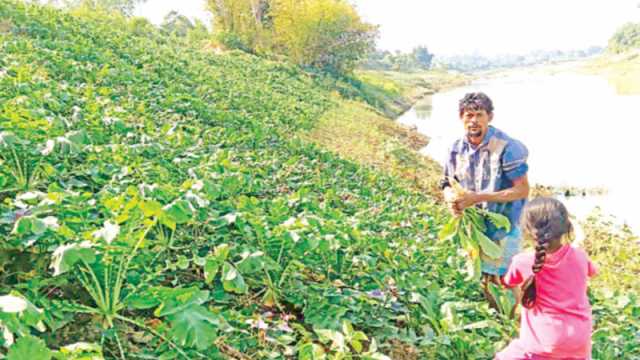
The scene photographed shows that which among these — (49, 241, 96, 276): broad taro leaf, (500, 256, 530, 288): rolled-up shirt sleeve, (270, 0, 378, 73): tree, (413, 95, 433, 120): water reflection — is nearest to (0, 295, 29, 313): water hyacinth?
(49, 241, 96, 276): broad taro leaf

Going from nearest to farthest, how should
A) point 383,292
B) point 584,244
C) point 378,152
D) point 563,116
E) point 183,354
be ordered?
point 183,354 < point 383,292 < point 584,244 < point 378,152 < point 563,116

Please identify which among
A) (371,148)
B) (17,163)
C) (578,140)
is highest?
(17,163)

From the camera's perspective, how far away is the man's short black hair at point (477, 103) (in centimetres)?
340

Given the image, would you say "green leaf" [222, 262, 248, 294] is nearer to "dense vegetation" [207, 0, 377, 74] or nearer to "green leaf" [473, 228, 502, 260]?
"green leaf" [473, 228, 502, 260]

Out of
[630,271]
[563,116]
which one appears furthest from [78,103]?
[563,116]

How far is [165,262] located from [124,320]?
52 centimetres

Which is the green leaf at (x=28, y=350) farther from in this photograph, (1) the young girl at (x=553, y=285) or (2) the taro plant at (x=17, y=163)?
(1) the young girl at (x=553, y=285)

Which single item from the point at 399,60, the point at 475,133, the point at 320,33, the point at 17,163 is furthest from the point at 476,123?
the point at 399,60

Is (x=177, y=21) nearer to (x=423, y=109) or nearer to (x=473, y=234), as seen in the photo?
(x=423, y=109)

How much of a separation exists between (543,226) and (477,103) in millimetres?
1057

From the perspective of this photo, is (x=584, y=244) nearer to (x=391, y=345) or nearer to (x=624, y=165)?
(x=391, y=345)

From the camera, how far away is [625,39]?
306 feet

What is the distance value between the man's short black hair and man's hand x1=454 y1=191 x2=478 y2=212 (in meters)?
0.49

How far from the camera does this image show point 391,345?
312 centimetres
